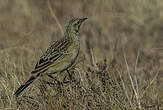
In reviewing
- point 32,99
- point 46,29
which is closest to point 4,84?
point 32,99

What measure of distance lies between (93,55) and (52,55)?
48.0 inches

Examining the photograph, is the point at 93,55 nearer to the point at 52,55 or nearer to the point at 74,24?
the point at 74,24

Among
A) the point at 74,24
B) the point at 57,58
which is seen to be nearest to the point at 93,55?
the point at 74,24

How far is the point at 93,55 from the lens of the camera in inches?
278

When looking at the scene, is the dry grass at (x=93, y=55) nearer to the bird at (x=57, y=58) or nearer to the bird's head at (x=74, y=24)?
the bird at (x=57, y=58)

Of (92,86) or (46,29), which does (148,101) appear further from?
(46,29)

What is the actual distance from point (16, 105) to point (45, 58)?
30.9 inches

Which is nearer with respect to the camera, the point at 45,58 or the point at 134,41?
the point at 45,58

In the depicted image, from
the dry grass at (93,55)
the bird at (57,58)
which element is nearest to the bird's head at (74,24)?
the bird at (57,58)

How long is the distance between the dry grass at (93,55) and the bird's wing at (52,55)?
271mm

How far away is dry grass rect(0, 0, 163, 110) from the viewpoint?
5.59 m

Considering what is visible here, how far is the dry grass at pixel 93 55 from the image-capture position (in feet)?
18.3

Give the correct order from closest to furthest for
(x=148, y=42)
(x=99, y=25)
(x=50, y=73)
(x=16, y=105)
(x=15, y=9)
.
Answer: (x=16, y=105) < (x=50, y=73) < (x=148, y=42) < (x=99, y=25) < (x=15, y=9)

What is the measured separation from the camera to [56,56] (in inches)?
237
